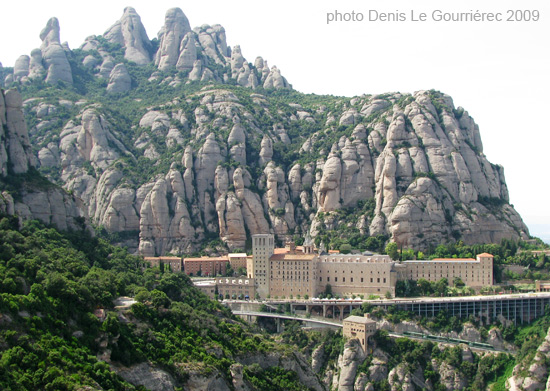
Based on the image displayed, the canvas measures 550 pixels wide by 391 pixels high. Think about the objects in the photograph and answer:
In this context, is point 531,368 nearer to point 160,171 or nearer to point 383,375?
point 383,375

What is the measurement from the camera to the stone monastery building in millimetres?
138875

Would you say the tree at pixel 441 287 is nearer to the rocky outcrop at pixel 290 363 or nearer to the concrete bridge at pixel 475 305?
the concrete bridge at pixel 475 305

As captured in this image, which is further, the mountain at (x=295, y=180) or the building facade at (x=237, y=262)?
the mountain at (x=295, y=180)

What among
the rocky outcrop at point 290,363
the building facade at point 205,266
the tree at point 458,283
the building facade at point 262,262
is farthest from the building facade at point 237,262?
the rocky outcrop at point 290,363

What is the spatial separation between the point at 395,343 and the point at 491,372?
568 inches

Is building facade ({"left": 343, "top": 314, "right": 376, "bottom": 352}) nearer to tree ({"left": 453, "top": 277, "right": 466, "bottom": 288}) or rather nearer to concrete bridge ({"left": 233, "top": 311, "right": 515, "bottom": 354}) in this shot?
concrete bridge ({"left": 233, "top": 311, "right": 515, "bottom": 354})

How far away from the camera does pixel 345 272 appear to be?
14088 centimetres

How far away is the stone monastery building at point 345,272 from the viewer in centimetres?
13888

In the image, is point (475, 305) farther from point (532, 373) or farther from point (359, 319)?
point (359, 319)

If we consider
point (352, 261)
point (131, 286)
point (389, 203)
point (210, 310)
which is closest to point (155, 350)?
point (131, 286)

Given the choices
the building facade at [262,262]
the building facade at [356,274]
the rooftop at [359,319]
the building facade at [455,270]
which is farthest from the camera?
the building facade at [262,262]

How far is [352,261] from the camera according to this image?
14112 cm

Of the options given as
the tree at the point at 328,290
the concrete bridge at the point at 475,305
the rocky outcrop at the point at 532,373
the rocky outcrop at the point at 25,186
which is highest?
the rocky outcrop at the point at 25,186

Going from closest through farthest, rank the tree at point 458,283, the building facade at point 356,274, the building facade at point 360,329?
the building facade at point 360,329 → the building facade at point 356,274 → the tree at point 458,283
